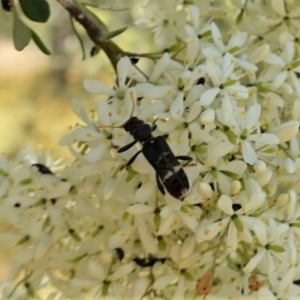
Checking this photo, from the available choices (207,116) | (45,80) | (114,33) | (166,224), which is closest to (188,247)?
(166,224)

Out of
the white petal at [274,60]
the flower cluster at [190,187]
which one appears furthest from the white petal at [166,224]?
the white petal at [274,60]

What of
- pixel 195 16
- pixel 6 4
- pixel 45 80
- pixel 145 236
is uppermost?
pixel 6 4

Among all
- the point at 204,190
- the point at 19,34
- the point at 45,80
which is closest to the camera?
the point at 204,190

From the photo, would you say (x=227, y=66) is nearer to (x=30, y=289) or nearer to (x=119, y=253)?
(x=119, y=253)

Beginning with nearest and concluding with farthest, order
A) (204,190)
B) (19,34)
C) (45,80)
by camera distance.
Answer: (204,190), (19,34), (45,80)

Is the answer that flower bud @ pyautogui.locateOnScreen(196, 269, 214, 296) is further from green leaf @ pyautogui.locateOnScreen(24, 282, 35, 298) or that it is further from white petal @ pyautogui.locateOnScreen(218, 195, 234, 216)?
green leaf @ pyautogui.locateOnScreen(24, 282, 35, 298)

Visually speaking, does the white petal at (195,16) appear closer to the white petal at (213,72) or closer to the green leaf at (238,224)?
the white petal at (213,72)
